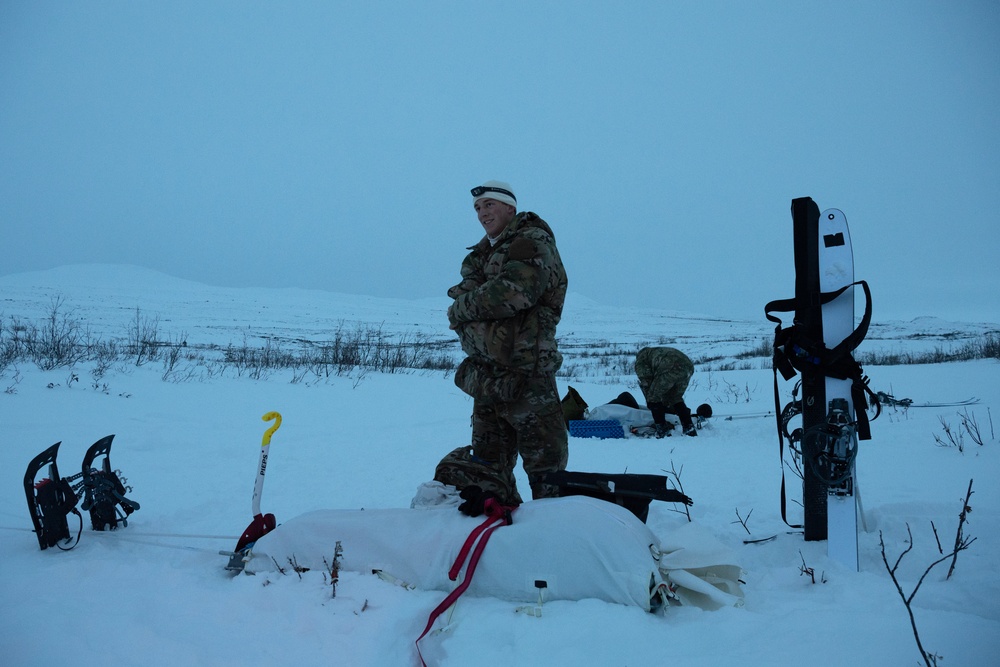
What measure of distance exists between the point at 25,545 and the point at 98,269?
3613 inches

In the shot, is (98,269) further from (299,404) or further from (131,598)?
(131,598)

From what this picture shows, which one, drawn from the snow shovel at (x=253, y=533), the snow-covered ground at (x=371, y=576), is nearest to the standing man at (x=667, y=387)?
the snow-covered ground at (x=371, y=576)

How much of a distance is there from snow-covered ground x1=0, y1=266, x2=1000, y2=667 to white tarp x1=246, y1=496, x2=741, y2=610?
0.08 meters

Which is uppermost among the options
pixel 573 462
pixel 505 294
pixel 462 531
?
pixel 505 294

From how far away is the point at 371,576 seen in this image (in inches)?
96.9

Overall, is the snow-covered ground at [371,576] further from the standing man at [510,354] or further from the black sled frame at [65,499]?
the standing man at [510,354]

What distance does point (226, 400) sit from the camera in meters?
7.06

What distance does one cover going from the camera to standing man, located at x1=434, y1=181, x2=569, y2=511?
3129 millimetres

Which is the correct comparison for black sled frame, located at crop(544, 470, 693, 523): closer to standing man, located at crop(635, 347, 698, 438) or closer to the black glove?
the black glove

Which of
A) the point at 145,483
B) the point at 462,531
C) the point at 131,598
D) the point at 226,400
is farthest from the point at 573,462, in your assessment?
the point at 226,400

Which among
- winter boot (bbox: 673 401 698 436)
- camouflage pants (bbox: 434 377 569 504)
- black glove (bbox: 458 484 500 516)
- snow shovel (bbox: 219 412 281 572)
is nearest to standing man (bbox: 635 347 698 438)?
winter boot (bbox: 673 401 698 436)

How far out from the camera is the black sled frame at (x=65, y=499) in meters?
2.77

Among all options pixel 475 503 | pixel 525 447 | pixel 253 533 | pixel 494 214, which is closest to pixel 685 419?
pixel 525 447

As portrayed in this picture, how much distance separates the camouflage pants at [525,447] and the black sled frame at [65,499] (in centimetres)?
179
